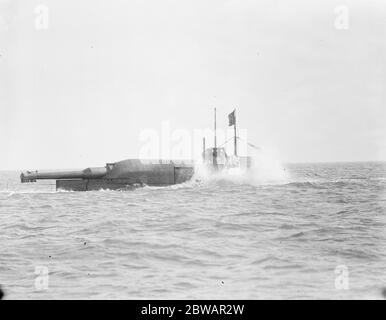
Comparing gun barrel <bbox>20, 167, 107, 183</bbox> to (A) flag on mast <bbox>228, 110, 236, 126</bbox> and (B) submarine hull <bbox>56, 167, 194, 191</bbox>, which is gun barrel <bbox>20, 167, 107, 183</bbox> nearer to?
(B) submarine hull <bbox>56, 167, 194, 191</bbox>

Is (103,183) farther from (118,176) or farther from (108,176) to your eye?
(118,176)

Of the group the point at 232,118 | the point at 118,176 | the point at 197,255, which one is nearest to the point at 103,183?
the point at 118,176

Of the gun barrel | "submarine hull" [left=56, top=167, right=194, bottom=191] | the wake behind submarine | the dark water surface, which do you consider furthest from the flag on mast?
the dark water surface

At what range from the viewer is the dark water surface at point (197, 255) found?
8.94 m

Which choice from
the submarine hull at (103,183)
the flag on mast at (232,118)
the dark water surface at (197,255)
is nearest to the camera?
the dark water surface at (197,255)

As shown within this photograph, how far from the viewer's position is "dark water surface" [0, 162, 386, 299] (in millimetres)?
8938

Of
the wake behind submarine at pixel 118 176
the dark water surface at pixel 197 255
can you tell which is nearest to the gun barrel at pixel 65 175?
A: the wake behind submarine at pixel 118 176

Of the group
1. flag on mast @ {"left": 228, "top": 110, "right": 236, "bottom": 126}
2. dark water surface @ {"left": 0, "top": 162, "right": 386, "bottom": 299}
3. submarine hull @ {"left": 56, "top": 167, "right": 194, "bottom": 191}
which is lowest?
submarine hull @ {"left": 56, "top": 167, "right": 194, "bottom": 191}

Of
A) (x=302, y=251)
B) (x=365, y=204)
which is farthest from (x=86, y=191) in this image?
(x=302, y=251)

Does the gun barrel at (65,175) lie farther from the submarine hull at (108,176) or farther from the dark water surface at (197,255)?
the dark water surface at (197,255)

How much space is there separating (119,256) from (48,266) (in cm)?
180
